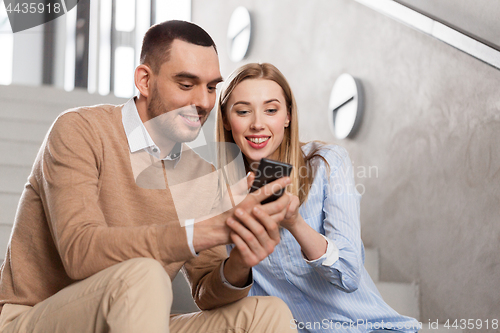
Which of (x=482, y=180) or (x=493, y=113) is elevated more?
(x=493, y=113)

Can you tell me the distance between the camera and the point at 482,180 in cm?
170

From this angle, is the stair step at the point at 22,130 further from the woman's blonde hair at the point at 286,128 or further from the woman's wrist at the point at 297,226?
the woman's wrist at the point at 297,226

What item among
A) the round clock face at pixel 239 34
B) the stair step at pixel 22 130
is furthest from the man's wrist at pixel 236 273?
the round clock face at pixel 239 34

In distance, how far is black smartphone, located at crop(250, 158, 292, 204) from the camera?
0.88 metres

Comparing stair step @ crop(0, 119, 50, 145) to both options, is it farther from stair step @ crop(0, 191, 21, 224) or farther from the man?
the man

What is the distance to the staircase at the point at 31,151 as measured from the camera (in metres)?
2.05

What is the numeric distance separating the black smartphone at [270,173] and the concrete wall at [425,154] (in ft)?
3.51

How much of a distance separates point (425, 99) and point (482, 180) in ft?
1.72

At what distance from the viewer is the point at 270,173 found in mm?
908

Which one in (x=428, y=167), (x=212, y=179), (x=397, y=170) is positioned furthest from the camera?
(x=397, y=170)

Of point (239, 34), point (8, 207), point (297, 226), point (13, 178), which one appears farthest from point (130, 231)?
point (239, 34)

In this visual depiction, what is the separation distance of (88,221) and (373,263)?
5.62ft

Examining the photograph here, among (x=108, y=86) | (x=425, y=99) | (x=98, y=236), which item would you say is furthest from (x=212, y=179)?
(x=108, y=86)

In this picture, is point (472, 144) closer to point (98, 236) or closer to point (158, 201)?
point (158, 201)
